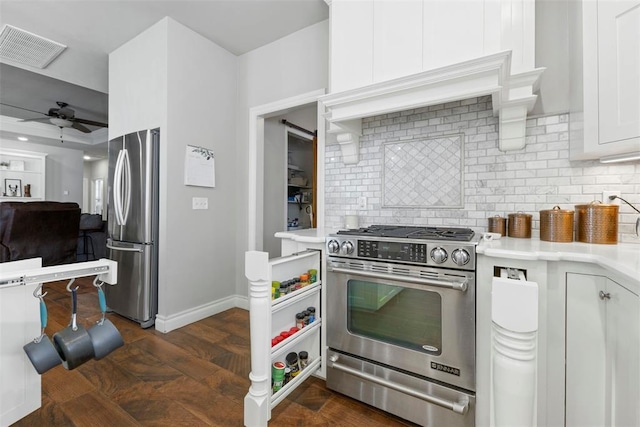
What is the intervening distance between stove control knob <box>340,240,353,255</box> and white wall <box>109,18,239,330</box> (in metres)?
1.76

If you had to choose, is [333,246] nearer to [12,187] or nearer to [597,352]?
[597,352]

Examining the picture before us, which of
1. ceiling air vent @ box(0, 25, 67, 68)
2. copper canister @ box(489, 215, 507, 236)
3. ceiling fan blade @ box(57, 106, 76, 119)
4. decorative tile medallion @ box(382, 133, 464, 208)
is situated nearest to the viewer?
copper canister @ box(489, 215, 507, 236)

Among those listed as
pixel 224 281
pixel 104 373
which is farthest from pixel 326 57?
pixel 104 373

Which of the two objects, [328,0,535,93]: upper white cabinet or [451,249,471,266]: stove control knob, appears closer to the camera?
[451,249,471,266]: stove control knob

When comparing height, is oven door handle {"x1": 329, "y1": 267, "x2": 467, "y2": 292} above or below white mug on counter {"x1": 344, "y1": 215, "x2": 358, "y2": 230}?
below

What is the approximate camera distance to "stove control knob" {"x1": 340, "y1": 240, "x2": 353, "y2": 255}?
1571mm

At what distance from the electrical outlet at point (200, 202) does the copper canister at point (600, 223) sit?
2871 millimetres

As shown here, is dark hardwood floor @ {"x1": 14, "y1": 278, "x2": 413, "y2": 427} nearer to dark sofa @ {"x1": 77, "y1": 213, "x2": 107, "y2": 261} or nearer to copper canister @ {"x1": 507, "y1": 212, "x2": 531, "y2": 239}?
copper canister @ {"x1": 507, "y1": 212, "x2": 531, "y2": 239}

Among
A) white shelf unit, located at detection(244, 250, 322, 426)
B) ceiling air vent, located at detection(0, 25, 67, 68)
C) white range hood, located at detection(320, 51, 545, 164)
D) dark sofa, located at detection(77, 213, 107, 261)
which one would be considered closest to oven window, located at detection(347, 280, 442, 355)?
white shelf unit, located at detection(244, 250, 322, 426)

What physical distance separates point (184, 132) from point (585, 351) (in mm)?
3085

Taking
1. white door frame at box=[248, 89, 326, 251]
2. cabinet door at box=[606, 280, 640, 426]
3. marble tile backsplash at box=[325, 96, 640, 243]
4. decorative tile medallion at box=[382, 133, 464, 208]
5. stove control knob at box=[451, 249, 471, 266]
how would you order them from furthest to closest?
1. white door frame at box=[248, 89, 326, 251]
2. decorative tile medallion at box=[382, 133, 464, 208]
3. marble tile backsplash at box=[325, 96, 640, 243]
4. stove control knob at box=[451, 249, 471, 266]
5. cabinet door at box=[606, 280, 640, 426]

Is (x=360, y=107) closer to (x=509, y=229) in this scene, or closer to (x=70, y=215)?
(x=509, y=229)

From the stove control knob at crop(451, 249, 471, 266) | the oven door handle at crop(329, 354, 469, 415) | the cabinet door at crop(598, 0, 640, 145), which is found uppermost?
the cabinet door at crop(598, 0, 640, 145)

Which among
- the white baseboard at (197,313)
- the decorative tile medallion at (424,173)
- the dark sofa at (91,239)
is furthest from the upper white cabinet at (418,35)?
the dark sofa at (91,239)
